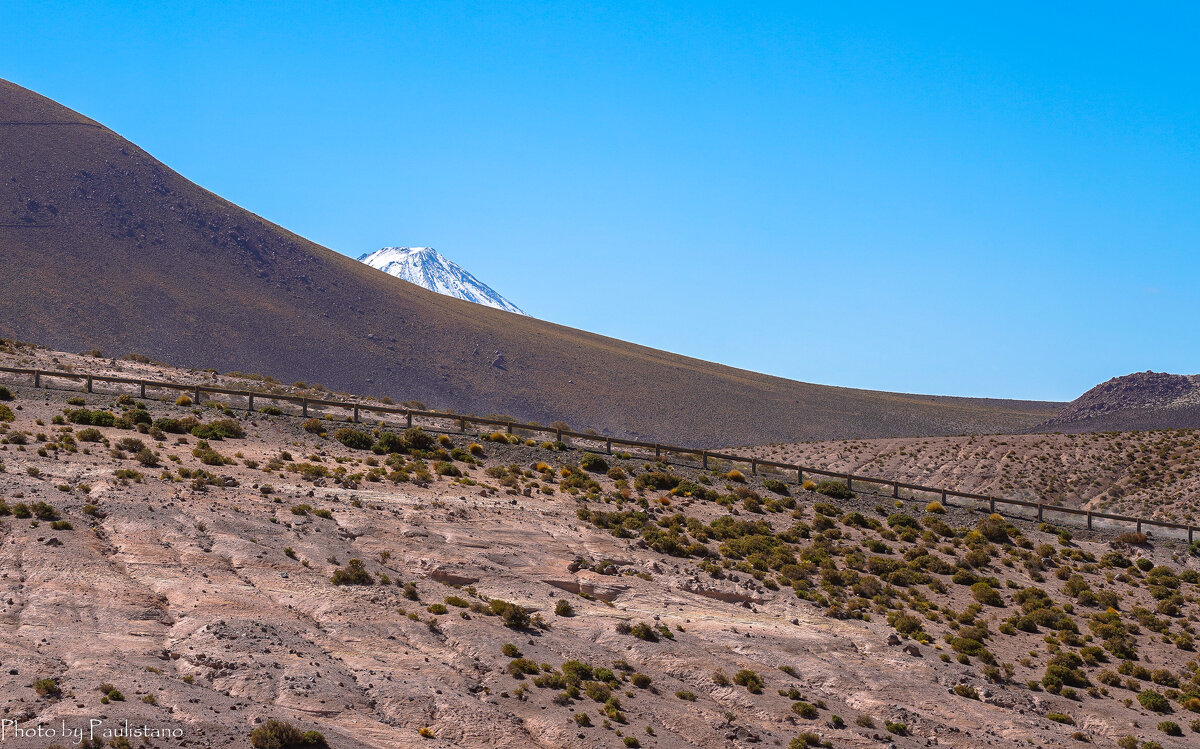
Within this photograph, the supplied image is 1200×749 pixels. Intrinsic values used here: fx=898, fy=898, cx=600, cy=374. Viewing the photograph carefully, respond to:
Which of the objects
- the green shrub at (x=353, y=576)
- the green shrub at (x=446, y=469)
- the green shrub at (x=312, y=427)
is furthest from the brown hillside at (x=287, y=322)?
the green shrub at (x=353, y=576)

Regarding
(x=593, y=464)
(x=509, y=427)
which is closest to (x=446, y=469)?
(x=593, y=464)

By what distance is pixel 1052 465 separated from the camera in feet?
252

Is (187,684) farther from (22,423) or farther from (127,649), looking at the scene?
(22,423)

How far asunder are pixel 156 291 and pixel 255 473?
107 metres

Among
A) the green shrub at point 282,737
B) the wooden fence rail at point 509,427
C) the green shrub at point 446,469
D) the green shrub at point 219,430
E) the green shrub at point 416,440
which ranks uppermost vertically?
the wooden fence rail at point 509,427

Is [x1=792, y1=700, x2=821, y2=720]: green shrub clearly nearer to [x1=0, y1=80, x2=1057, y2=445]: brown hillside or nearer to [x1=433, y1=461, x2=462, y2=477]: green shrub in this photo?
[x1=433, y1=461, x2=462, y2=477]: green shrub

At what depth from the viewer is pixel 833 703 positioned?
23.6m

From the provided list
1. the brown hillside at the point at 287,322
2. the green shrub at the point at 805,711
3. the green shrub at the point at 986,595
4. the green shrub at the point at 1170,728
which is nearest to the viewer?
the green shrub at the point at 805,711

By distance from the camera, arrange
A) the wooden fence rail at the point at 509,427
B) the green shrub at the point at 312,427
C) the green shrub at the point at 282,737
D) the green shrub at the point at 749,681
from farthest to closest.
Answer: the wooden fence rail at the point at 509,427 < the green shrub at the point at 312,427 < the green shrub at the point at 749,681 < the green shrub at the point at 282,737

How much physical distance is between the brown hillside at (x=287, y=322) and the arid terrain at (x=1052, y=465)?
42.1m

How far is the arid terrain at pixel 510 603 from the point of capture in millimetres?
17812

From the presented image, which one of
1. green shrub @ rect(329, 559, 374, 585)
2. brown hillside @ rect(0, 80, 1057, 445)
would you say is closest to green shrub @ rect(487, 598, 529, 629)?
green shrub @ rect(329, 559, 374, 585)

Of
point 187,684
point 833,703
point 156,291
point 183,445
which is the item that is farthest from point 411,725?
point 156,291

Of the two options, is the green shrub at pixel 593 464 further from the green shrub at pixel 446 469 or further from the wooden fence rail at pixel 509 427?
the green shrub at pixel 446 469
